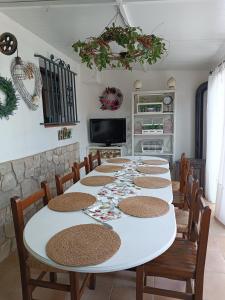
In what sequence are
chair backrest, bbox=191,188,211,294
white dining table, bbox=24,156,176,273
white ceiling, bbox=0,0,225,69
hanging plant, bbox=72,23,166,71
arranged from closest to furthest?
white dining table, bbox=24,156,176,273
chair backrest, bbox=191,188,211,294
hanging plant, bbox=72,23,166,71
white ceiling, bbox=0,0,225,69

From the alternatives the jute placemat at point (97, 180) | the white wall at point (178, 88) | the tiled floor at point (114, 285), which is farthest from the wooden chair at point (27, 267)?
the white wall at point (178, 88)

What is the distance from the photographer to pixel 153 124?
13.9ft

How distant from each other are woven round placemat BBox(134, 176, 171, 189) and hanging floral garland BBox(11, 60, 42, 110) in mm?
1440

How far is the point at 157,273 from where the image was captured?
129 cm

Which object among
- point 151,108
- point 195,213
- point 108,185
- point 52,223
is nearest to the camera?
point 52,223

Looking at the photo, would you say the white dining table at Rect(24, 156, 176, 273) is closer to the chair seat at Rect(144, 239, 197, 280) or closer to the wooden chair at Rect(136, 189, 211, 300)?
the wooden chair at Rect(136, 189, 211, 300)

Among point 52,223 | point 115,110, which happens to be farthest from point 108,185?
point 115,110

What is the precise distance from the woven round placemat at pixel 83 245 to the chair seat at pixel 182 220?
840 mm

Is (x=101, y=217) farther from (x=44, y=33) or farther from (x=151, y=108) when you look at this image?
(x=151, y=108)

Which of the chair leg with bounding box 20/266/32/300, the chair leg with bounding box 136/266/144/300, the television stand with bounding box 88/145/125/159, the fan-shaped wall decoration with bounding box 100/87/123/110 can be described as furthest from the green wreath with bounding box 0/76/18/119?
the fan-shaped wall decoration with bounding box 100/87/123/110

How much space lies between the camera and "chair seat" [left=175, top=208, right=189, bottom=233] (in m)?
1.76

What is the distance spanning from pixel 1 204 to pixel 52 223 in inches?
42.5

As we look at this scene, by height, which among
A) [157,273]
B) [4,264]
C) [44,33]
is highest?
[44,33]

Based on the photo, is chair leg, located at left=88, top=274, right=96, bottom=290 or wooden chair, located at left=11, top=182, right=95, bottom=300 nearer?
wooden chair, located at left=11, top=182, right=95, bottom=300
